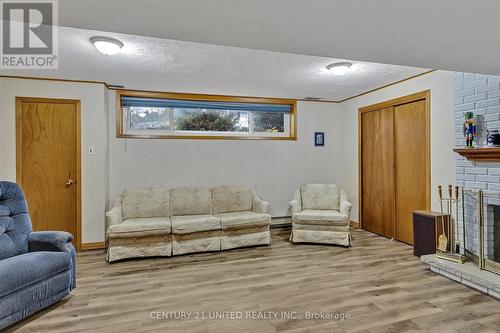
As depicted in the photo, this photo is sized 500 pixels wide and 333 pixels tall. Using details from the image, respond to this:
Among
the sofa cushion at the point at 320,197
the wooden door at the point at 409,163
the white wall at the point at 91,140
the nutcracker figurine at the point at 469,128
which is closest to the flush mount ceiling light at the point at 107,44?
the white wall at the point at 91,140

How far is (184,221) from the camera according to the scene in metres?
3.79

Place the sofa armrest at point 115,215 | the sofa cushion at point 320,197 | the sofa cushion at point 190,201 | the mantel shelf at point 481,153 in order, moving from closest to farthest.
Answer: the mantel shelf at point 481,153, the sofa armrest at point 115,215, the sofa cushion at point 190,201, the sofa cushion at point 320,197

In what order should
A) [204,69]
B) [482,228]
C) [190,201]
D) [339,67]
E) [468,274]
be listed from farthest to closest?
1. [190,201]
2. [204,69]
3. [339,67]
4. [482,228]
5. [468,274]

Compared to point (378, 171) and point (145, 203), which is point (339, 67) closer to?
point (378, 171)

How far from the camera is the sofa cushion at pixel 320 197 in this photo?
467 centimetres

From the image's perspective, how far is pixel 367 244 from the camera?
164 inches

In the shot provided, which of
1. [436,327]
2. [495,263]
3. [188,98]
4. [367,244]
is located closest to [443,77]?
[495,263]

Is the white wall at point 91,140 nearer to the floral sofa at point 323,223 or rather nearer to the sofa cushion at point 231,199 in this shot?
the sofa cushion at point 231,199

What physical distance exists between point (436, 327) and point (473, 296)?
786 millimetres

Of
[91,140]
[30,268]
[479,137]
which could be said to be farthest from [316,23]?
[91,140]

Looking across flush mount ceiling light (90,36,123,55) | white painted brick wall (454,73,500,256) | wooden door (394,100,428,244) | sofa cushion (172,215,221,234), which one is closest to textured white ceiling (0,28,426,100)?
flush mount ceiling light (90,36,123,55)

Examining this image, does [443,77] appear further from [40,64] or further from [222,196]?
[40,64]

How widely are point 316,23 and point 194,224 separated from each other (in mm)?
2900

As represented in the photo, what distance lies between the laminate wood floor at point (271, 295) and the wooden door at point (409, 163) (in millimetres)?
555
